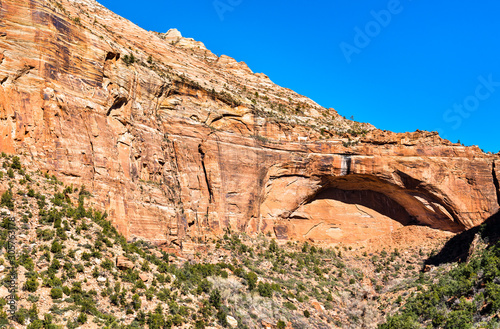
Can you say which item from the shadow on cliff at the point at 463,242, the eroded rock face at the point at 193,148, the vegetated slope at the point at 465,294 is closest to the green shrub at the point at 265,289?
the eroded rock face at the point at 193,148

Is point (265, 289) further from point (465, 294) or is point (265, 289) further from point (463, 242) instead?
point (463, 242)

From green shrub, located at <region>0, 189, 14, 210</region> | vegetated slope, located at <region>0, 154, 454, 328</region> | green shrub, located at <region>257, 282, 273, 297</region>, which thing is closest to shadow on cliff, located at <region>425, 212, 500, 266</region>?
vegetated slope, located at <region>0, 154, 454, 328</region>

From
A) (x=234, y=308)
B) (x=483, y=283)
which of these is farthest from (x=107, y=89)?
(x=483, y=283)

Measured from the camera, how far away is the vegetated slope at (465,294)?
31.6m

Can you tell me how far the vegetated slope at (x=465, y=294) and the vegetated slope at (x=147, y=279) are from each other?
164 inches

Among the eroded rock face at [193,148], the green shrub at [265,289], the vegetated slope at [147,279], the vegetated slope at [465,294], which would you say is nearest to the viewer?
the vegetated slope at [147,279]

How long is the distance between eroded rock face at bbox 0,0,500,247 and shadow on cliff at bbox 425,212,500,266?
5.87ft

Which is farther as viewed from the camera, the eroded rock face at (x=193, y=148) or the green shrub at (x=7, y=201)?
the eroded rock face at (x=193, y=148)

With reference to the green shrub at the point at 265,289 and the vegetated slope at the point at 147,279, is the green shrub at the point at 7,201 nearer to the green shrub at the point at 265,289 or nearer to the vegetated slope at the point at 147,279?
the vegetated slope at the point at 147,279

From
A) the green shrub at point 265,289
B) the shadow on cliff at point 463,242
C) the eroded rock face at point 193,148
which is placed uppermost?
the eroded rock face at point 193,148

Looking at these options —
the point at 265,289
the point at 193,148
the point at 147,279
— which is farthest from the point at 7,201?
the point at 193,148

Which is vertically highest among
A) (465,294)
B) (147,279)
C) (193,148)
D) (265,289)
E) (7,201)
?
(193,148)

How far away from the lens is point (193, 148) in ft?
155

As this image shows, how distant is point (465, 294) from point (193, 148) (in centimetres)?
2793
